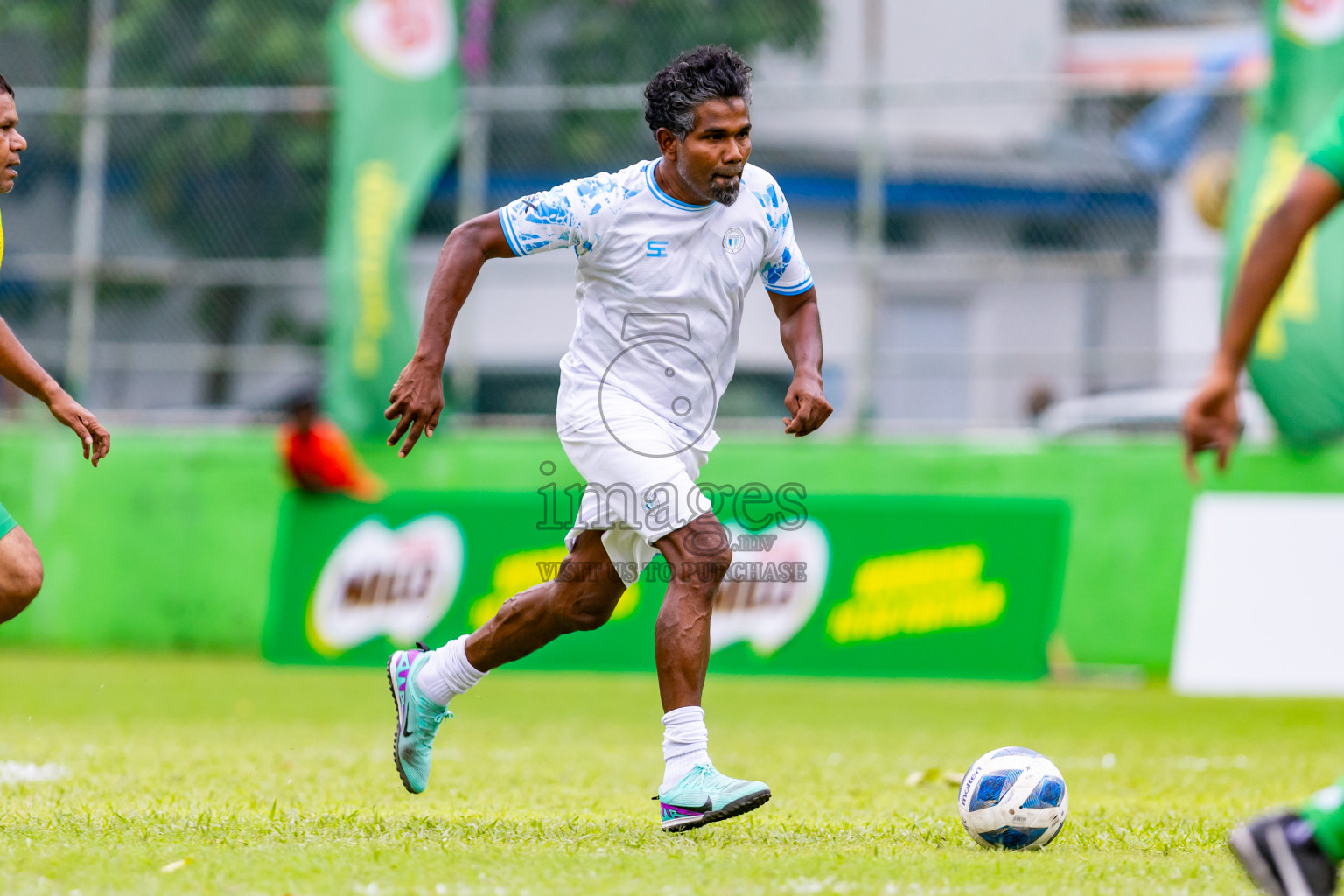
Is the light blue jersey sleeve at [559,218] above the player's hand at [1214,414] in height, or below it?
above

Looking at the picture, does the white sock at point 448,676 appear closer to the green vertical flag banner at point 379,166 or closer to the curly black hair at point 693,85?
the curly black hair at point 693,85

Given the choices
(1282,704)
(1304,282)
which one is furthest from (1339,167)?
(1304,282)

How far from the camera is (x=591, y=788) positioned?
5.98m

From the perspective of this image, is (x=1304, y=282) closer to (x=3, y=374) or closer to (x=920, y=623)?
(x=920, y=623)

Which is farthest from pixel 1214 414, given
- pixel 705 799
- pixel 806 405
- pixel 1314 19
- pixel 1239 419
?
pixel 1314 19

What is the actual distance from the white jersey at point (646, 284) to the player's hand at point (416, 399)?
17.1 inches

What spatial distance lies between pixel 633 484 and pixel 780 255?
0.97 meters

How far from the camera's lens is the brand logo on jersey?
12.2m

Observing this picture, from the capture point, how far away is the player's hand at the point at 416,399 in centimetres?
477

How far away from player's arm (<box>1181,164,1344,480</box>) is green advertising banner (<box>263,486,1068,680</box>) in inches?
324

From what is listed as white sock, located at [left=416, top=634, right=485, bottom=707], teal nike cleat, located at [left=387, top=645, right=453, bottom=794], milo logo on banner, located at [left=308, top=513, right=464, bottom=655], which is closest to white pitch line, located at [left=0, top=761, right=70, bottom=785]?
teal nike cleat, located at [left=387, top=645, right=453, bottom=794]

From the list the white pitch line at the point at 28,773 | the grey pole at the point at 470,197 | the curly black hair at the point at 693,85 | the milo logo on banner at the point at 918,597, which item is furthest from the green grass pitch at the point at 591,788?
the grey pole at the point at 470,197

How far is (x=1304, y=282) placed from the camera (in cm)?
1216

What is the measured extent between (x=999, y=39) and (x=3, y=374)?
1130 centimetres
